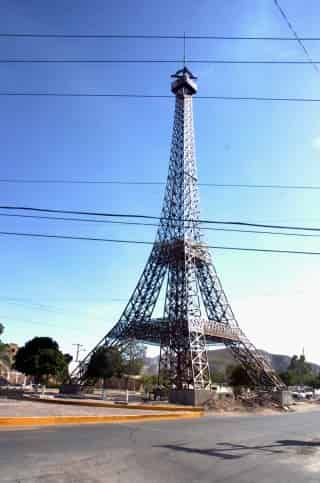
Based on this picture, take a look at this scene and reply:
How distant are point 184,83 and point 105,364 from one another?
40.3 metres

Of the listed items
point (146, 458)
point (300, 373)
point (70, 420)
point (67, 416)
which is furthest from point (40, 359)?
point (300, 373)

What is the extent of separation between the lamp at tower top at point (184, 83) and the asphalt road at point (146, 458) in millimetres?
53022

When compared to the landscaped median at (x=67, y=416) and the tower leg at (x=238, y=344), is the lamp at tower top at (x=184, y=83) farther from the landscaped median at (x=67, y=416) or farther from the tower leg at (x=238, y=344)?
the landscaped median at (x=67, y=416)

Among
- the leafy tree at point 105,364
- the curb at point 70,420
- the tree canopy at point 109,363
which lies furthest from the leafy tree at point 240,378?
the curb at point 70,420

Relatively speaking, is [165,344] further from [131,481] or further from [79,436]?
[131,481]

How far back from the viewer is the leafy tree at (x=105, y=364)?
41344 mm

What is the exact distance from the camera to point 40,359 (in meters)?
47.6

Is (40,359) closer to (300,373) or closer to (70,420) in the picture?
(70,420)

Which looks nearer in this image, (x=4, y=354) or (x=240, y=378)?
(x=240, y=378)

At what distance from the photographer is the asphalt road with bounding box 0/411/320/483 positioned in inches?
308

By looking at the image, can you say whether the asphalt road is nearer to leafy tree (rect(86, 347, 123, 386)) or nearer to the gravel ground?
the gravel ground

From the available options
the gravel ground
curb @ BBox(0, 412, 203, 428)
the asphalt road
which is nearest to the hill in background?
the gravel ground

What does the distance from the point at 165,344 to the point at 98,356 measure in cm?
793

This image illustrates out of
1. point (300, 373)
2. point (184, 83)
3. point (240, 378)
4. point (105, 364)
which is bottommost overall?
point (300, 373)
